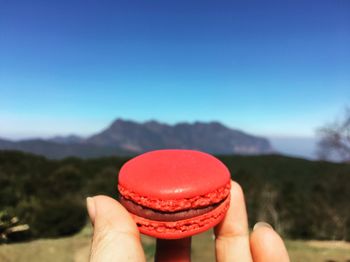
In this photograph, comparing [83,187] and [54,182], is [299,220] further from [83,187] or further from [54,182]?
[54,182]

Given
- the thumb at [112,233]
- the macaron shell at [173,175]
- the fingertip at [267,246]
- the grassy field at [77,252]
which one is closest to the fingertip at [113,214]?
the thumb at [112,233]

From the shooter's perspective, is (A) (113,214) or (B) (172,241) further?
(B) (172,241)

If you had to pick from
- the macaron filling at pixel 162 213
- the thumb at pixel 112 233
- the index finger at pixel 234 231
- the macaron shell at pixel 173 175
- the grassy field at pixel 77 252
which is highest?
the macaron shell at pixel 173 175

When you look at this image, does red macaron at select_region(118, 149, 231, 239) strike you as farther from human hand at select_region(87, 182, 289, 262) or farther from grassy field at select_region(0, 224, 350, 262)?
grassy field at select_region(0, 224, 350, 262)

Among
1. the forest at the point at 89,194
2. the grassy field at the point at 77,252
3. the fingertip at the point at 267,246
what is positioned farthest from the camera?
the forest at the point at 89,194

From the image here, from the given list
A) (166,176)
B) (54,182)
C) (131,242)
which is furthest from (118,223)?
(54,182)

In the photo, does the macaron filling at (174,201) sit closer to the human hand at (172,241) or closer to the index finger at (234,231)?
the human hand at (172,241)

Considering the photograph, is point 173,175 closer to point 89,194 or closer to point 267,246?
point 267,246

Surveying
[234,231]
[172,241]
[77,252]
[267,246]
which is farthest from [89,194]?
[267,246]
